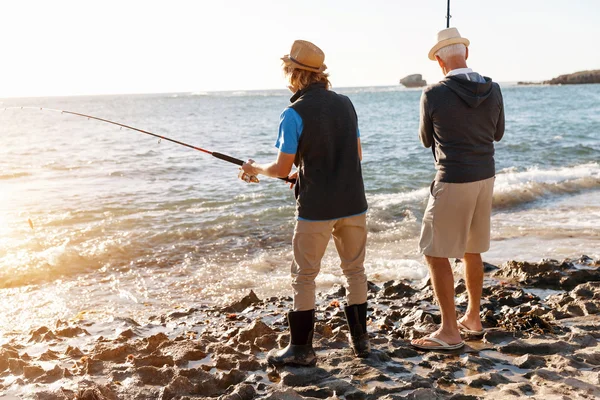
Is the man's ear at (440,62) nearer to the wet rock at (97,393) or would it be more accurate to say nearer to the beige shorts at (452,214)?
the beige shorts at (452,214)

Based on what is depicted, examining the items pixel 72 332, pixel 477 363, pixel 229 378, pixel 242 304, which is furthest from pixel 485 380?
pixel 72 332

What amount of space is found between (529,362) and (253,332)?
1930 mm

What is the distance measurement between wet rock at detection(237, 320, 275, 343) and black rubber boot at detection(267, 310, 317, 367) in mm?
587

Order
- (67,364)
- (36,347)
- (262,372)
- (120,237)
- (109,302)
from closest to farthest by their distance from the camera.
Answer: (262,372) → (67,364) → (36,347) → (109,302) → (120,237)

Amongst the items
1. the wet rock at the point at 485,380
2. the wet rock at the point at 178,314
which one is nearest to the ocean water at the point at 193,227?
the wet rock at the point at 178,314

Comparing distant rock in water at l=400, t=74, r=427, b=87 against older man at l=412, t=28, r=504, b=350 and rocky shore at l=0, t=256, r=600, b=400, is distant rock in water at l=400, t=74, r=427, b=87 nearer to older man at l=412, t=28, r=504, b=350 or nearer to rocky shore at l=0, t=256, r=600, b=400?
rocky shore at l=0, t=256, r=600, b=400

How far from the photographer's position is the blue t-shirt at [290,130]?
12.0 ft

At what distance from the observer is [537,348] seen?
13.7ft

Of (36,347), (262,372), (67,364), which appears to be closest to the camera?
(262,372)

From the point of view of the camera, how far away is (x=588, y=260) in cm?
684

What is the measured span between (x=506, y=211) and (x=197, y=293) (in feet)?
20.0

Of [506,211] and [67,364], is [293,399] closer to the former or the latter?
[67,364]

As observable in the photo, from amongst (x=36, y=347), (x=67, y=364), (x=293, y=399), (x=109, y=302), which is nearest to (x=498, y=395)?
(x=293, y=399)

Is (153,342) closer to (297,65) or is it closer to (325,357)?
(325,357)
